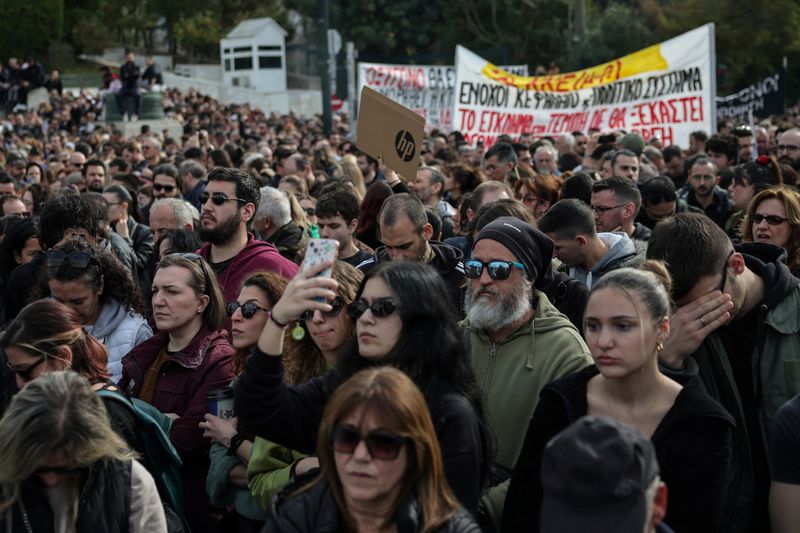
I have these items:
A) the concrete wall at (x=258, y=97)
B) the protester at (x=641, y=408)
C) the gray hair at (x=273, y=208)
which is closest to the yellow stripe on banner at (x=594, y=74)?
the gray hair at (x=273, y=208)

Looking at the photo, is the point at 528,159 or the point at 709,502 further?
the point at 528,159

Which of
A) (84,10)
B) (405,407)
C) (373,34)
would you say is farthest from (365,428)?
(84,10)

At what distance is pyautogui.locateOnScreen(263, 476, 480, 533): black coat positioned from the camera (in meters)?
2.98

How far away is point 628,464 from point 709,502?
3.28 feet

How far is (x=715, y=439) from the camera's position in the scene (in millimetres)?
3453

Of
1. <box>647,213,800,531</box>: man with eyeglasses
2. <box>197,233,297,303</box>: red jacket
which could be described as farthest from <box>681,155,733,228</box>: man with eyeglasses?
<box>647,213,800,531</box>: man with eyeglasses

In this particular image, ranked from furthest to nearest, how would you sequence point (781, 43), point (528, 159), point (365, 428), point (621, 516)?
1. point (781, 43)
2. point (528, 159)
3. point (365, 428)
4. point (621, 516)

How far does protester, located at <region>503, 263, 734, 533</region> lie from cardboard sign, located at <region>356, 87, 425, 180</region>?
4.75 metres

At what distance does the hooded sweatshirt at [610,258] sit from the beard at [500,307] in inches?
61.0

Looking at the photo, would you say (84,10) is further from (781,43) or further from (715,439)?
(715,439)

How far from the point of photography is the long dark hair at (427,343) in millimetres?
3596

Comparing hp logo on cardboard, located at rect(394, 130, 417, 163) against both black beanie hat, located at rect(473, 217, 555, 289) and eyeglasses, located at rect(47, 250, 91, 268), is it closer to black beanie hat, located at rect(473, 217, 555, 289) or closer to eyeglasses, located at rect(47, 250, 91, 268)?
eyeglasses, located at rect(47, 250, 91, 268)

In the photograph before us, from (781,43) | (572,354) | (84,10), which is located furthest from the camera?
(84,10)

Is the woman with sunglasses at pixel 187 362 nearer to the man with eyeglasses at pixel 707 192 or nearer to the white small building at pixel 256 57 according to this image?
the man with eyeglasses at pixel 707 192
